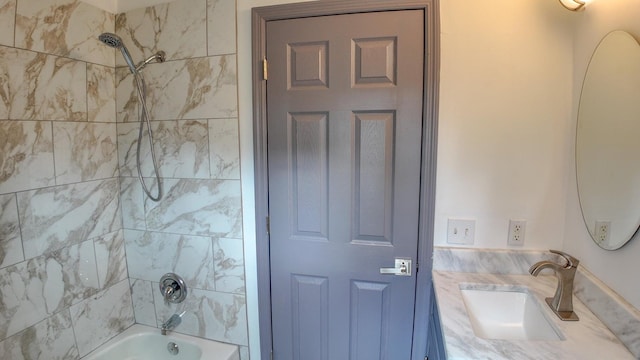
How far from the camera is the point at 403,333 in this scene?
4.69 feet

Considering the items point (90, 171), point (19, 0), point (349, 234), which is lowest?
point (349, 234)

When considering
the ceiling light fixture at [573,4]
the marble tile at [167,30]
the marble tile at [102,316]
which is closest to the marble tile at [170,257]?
the marble tile at [102,316]

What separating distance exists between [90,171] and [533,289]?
2238mm

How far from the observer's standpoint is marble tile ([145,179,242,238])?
1.57m

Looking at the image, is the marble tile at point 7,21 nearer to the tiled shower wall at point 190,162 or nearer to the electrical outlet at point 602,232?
the tiled shower wall at point 190,162

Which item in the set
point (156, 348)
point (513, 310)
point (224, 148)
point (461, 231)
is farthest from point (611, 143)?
point (156, 348)

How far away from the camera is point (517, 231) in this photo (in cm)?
134

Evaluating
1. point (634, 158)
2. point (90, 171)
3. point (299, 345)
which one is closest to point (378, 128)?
point (634, 158)

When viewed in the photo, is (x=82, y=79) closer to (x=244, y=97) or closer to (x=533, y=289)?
(x=244, y=97)

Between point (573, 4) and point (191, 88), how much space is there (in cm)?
173

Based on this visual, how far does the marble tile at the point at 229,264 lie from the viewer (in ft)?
5.22

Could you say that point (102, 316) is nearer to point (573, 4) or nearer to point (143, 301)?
point (143, 301)

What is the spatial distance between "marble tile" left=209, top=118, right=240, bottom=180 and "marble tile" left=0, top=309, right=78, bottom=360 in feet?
3.45

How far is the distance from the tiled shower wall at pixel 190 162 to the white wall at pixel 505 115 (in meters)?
1.06
